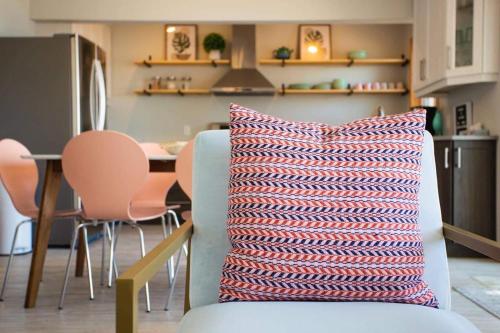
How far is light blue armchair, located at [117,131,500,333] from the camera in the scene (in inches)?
48.9

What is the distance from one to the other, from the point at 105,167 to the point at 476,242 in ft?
6.75

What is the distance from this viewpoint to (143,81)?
7500mm

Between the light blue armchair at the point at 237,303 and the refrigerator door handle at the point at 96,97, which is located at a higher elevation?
the refrigerator door handle at the point at 96,97

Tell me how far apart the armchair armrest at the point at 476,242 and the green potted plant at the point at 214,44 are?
235 inches

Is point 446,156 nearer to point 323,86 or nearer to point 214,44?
point 323,86

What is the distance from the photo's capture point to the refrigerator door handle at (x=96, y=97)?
203 inches

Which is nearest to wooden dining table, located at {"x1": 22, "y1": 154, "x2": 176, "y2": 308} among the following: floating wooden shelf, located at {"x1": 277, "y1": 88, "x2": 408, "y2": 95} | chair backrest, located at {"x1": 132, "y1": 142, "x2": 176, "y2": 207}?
chair backrest, located at {"x1": 132, "y1": 142, "x2": 176, "y2": 207}

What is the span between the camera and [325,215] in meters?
1.45

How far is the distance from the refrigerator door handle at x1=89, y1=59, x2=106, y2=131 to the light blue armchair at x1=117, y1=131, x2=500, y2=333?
3680 mm

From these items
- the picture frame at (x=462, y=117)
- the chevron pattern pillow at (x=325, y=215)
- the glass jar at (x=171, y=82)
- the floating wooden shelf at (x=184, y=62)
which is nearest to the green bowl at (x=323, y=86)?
the floating wooden shelf at (x=184, y=62)

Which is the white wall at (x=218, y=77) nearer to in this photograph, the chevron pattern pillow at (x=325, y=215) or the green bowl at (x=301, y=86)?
the green bowl at (x=301, y=86)

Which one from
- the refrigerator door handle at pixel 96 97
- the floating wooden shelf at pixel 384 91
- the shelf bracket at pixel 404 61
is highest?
the shelf bracket at pixel 404 61

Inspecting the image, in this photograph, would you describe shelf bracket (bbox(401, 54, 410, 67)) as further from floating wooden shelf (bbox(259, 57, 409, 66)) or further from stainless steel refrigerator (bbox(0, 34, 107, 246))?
stainless steel refrigerator (bbox(0, 34, 107, 246))

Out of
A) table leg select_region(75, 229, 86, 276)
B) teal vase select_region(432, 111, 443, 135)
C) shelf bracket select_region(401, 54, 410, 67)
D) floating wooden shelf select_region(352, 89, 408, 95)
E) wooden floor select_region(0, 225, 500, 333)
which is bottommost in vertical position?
wooden floor select_region(0, 225, 500, 333)
